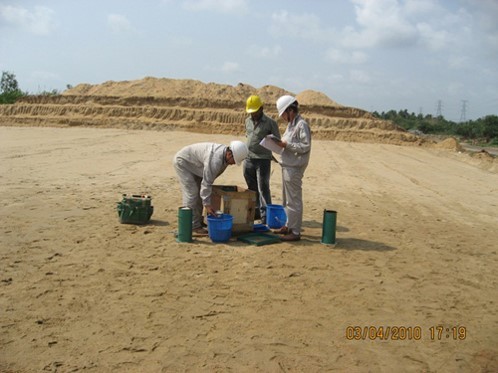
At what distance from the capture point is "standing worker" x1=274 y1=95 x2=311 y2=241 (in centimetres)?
654

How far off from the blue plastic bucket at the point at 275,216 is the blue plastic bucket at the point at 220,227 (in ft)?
3.42

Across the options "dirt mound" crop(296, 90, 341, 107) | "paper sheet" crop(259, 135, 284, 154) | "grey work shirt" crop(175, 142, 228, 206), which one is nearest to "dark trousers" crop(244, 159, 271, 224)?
"paper sheet" crop(259, 135, 284, 154)

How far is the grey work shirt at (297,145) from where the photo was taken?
Answer: 257 inches

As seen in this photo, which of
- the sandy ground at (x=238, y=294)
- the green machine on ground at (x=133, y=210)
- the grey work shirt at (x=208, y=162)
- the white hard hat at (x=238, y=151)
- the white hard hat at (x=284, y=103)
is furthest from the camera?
the green machine on ground at (x=133, y=210)

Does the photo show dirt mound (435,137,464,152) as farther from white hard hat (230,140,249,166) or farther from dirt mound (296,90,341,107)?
white hard hat (230,140,249,166)

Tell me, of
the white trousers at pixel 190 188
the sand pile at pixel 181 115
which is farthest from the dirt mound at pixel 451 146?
the white trousers at pixel 190 188

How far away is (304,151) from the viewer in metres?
6.53

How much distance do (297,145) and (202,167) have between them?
4.66ft

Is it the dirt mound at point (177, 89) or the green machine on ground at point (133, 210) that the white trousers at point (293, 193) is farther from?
the dirt mound at point (177, 89)

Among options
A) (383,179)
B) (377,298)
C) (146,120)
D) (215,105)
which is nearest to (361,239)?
(377,298)

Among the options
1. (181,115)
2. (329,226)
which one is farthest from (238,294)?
(181,115)

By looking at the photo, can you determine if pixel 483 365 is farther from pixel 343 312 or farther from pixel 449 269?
pixel 449 269

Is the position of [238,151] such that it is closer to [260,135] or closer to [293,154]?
[293,154]

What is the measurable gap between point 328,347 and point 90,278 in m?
2.68
